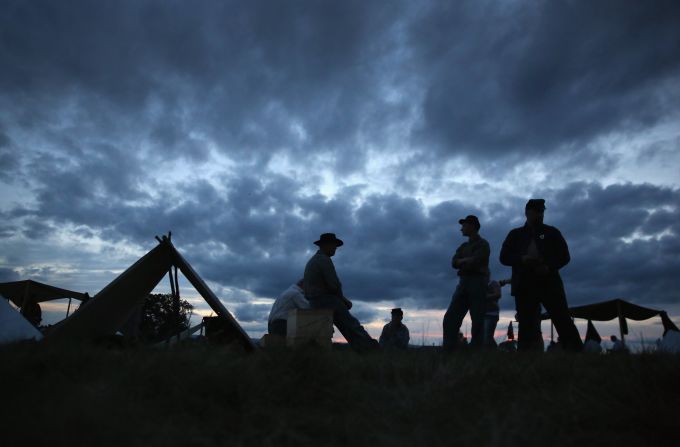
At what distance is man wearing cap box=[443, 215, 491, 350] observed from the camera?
5496mm

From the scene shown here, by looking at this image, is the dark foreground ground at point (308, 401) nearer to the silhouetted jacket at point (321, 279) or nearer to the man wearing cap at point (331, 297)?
the man wearing cap at point (331, 297)

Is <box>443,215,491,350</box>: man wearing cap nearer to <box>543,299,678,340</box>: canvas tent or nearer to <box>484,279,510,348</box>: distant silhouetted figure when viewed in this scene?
<box>484,279,510,348</box>: distant silhouetted figure

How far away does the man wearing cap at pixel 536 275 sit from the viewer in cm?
474

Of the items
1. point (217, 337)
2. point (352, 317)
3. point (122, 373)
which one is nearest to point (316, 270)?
point (352, 317)

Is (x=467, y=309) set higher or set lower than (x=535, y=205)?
lower

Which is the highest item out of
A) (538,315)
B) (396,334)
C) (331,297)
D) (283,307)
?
(331,297)

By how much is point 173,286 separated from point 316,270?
6.12 feet

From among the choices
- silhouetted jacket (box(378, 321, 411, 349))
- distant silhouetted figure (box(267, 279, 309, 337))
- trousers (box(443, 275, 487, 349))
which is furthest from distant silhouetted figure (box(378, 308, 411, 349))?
trousers (box(443, 275, 487, 349))

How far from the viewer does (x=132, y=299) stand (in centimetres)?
550

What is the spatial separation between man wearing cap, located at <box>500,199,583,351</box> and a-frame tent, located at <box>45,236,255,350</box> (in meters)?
3.04

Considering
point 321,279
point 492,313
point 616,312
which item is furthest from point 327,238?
point 616,312

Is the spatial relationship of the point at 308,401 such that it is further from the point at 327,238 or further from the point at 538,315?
the point at 327,238

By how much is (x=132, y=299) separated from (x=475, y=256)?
4.40 metres

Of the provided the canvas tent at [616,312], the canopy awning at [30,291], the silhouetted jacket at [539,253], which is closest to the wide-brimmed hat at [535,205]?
the silhouetted jacket at [539,253]
